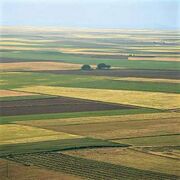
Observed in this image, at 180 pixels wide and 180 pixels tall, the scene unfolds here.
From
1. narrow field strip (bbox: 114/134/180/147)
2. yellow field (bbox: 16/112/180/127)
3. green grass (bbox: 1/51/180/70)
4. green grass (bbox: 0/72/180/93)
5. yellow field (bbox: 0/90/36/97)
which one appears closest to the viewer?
narrow field strip (bbox: 114/134/180/147)

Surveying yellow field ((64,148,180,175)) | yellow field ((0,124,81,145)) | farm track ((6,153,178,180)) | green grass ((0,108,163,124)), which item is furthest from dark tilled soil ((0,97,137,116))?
farm track ((6,153,178,180))

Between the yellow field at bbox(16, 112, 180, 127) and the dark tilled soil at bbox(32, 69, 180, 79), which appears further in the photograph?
the dark tilled soil at bbox(32, 69, 180, 79)

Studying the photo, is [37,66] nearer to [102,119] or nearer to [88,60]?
[88,60]

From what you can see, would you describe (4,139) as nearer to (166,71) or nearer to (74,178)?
(74,178)

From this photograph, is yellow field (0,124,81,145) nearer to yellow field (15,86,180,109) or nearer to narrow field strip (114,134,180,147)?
narrow field strip (114,134,180,147)

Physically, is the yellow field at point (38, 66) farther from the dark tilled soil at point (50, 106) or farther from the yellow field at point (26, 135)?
the yellow field at point (26, 135)

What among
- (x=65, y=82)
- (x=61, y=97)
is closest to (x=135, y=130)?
(x=61, y=97)
